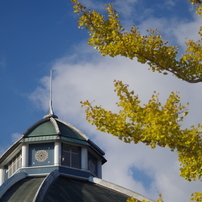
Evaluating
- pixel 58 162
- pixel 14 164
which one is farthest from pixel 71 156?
pixel 14 164

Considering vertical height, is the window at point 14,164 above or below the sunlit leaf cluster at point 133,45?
above

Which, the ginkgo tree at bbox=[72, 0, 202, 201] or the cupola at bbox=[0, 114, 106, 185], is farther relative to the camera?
the cupola at bbox=[0, 114, 106, 185]

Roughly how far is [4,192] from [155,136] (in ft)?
58.6

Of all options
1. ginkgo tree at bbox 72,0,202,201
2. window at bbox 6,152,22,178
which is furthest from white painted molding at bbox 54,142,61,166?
ginkgo tree at bbox 72,0,202,201

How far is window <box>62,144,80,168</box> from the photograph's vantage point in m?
33.4

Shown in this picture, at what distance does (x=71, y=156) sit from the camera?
111ft

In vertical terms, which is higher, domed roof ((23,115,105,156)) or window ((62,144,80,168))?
domed roof ((23,115,105,156))

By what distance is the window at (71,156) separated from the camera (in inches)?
1313

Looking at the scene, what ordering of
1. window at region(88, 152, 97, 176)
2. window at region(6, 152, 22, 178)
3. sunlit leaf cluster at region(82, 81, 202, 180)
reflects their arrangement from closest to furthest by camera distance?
sunlit leaf cluster at region(82, 81, 202, 180)
window at region(6, 152, 22, 178)
window at region(88, 152, 97, 176)

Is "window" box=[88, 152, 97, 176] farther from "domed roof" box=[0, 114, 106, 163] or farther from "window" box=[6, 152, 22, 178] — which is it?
"window" box=[6, 152, 22, 178]

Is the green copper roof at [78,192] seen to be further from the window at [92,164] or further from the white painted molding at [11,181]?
the white painted molding at [11,181]

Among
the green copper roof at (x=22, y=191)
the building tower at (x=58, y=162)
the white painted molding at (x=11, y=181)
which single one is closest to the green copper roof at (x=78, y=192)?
the building tower at (x=58, y=162)

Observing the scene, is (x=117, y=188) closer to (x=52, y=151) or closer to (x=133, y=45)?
(x=52, y=151)

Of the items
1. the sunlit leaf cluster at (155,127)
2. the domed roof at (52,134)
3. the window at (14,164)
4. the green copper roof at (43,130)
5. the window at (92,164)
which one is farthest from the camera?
the window at (92,164)
